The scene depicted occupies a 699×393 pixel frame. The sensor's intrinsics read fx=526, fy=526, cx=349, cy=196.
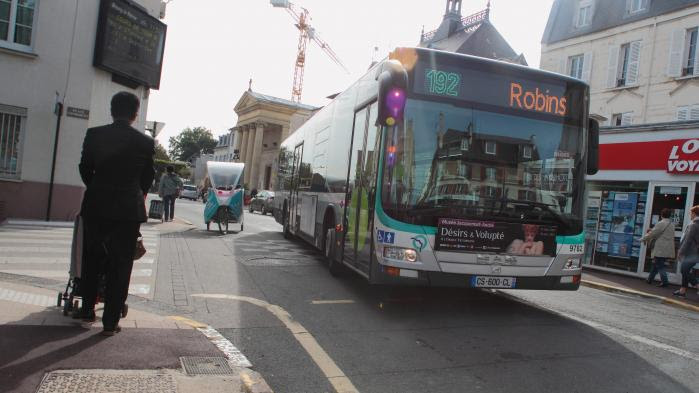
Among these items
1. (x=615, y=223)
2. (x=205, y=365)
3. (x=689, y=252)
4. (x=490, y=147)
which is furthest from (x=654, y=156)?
(x=205, y=365)

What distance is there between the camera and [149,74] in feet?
48.0

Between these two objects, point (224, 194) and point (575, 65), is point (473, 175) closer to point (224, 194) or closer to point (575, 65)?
point (224, 194)

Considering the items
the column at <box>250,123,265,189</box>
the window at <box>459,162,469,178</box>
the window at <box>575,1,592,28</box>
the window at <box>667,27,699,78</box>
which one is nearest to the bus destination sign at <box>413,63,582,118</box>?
the window at <box>459,162,469,178</box>

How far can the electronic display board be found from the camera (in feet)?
42.1

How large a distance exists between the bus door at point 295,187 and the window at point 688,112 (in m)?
14.9

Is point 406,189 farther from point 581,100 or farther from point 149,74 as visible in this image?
point 149,74

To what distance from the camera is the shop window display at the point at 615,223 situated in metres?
13.3

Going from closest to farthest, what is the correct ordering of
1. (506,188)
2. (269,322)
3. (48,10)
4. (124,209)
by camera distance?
1. (124,209)
2. (269,322)
3. (506,188)
4. (48,10)

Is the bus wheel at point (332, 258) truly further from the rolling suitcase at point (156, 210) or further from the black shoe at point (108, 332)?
the rolling suitcase at point (156, 210)

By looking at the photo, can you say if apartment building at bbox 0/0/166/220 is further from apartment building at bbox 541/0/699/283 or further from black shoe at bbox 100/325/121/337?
apartment building at bbox 541/0/699/283

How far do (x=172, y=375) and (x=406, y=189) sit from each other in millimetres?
3208

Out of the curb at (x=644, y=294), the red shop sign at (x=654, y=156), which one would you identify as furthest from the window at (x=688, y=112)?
the curb at (x=644, y=294)

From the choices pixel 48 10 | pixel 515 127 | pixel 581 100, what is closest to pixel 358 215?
pixel 515 127

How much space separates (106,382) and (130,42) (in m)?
12.3
